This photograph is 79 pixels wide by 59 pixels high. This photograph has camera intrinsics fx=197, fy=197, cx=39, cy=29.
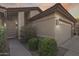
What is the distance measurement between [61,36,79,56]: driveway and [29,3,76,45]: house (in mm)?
56

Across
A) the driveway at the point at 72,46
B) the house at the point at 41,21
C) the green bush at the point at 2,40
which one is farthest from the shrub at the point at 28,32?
the driveway at the point at 72,46

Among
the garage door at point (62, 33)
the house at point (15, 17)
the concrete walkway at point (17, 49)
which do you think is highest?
the house at point (15, 17)

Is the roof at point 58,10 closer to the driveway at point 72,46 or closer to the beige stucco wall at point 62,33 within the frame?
the beige stucco wall at point 62,33

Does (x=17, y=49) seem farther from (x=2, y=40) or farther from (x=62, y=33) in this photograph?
(x=62, y=33)

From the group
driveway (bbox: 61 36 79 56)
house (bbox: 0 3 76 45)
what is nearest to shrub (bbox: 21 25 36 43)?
house (bbox: 0 3 76 45)

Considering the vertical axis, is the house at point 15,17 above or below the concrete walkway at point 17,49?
above

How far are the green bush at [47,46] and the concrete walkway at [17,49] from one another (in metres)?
0.20

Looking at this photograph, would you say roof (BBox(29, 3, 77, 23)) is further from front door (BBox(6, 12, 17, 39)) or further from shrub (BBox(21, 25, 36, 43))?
front door (BBox(6, 12, 17, 39))

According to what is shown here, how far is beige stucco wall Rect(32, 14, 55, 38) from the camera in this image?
106 inches

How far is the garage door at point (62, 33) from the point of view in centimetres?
269

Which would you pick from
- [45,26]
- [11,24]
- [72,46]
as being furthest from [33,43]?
[72,46]

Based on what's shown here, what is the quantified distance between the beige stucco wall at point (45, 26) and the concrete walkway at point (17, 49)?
0.30m

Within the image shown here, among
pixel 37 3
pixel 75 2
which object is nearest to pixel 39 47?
pixel 37 3

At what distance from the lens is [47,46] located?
2686 millimetres
